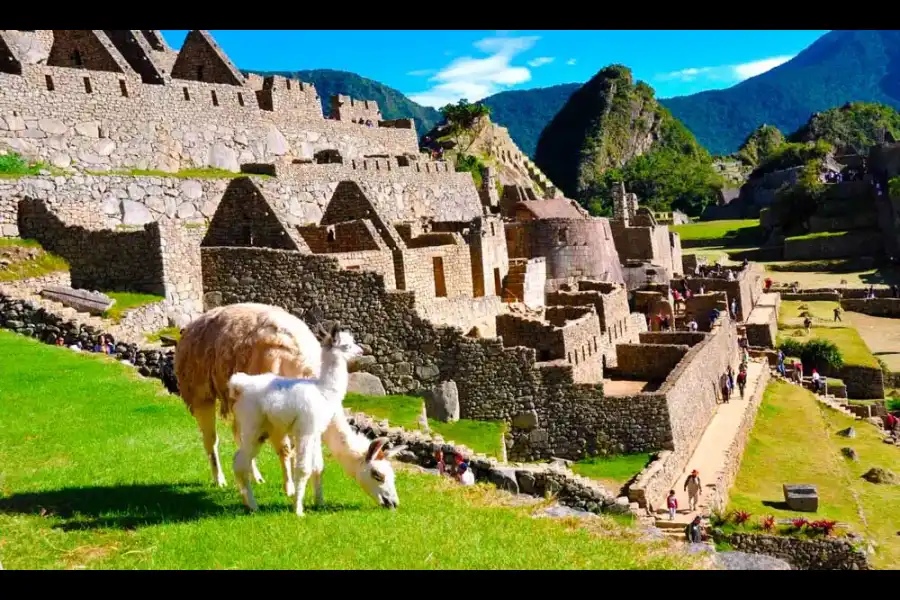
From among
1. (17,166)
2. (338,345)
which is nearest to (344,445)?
Answer: (338,345)

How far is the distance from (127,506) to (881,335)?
132ft

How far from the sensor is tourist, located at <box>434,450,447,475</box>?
11438mm

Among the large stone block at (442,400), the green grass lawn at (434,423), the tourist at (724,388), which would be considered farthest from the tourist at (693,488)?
the tourist at (724,388)

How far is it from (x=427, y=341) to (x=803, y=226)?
2383 inches

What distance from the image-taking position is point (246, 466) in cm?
725

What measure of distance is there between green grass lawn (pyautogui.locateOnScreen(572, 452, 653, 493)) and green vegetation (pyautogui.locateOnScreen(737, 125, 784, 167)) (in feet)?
439

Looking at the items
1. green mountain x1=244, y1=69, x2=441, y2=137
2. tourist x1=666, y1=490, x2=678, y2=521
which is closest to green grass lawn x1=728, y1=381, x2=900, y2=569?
tourist x1=666, y1=490, x2=678, y2=521

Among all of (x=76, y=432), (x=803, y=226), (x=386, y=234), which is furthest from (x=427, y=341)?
(x=803, y=226)

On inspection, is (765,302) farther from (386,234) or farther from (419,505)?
(419,505)

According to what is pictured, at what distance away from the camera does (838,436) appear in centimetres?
2577

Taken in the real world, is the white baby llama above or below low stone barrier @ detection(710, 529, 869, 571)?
above

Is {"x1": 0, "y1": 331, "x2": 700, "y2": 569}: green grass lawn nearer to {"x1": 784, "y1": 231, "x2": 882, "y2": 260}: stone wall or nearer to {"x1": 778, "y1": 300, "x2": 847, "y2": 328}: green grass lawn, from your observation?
{"x1": 778, "y1": 300, "x2": 847, "y2": 328}: green grass lawn

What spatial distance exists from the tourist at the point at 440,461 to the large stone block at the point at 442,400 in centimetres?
508

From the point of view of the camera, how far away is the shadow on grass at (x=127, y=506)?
7.13 meters
